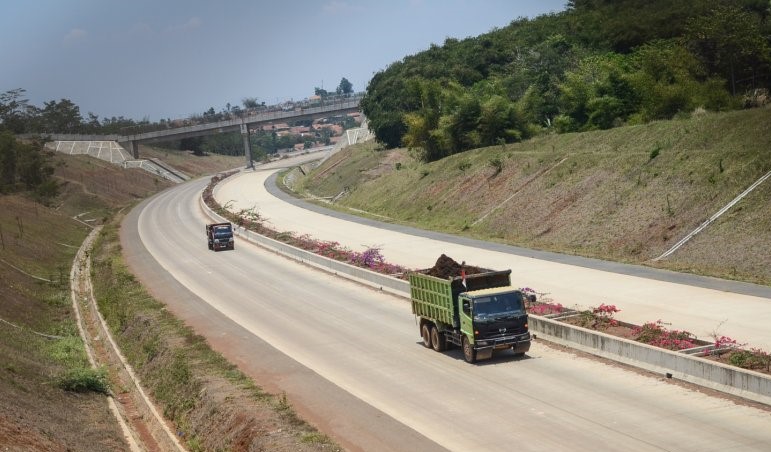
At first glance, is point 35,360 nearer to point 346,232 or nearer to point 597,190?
point 597,190

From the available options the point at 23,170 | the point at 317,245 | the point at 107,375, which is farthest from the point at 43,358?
the point at 23,170

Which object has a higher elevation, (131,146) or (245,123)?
(245,123)

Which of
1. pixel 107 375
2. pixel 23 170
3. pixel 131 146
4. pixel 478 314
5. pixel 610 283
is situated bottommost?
→ pixel 107 375

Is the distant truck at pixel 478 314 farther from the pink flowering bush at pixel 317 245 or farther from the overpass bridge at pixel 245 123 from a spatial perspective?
the overpass bridge at pixel 245 123

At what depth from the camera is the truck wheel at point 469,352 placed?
27469mm

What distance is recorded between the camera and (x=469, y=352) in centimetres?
2778

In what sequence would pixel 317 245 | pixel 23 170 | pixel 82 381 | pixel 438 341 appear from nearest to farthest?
pixel 82 381, pixel 438 341, pixel 317 245, pixel 23 170

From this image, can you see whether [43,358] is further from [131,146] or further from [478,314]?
[131,146]

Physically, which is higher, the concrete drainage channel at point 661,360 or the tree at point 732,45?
the tree at point 732,45

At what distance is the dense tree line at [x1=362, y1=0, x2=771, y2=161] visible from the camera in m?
69.1

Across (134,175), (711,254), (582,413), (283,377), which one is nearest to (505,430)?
(582,413)

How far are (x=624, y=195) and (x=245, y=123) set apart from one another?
122 metres

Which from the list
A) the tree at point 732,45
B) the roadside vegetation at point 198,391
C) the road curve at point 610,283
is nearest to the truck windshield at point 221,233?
the road curve at point 610,283

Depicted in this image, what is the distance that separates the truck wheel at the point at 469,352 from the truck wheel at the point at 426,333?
7.68 ft
